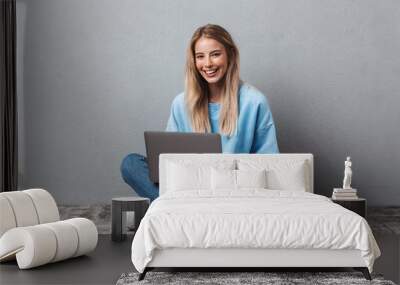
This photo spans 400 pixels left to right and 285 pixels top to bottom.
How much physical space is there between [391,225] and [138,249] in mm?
3386

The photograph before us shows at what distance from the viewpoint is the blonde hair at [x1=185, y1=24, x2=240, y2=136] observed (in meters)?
6.80

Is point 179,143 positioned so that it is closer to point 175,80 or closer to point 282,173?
point 282,173

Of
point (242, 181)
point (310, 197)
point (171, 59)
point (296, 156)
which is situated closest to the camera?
→ point (310, 197)

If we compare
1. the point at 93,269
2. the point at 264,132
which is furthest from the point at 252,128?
the point at 93,269

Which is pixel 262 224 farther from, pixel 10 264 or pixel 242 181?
pixel 10 264

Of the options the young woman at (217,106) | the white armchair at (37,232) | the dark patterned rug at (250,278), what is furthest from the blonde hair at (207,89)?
the dark patterned rug at (250,278)

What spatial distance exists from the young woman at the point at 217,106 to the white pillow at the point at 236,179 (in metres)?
1.23

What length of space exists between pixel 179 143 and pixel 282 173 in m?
0.88

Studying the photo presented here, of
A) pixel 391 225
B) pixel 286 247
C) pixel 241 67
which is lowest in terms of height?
pixel 391 225

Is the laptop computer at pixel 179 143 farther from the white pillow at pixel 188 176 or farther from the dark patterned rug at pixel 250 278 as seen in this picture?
the dark patterned rug at pixel 250 278

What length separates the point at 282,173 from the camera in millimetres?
5652

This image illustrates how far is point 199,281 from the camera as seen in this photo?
4203 mm

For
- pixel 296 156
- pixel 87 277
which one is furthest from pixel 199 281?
pixel 296 156

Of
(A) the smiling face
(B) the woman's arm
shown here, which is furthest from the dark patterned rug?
(A) the smiling face
